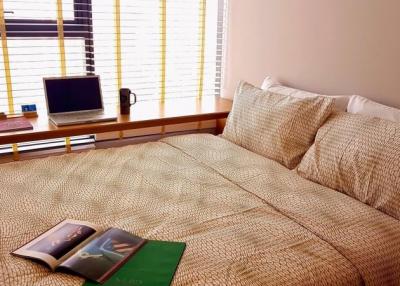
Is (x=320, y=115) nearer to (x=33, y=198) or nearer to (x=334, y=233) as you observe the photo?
(x=334, y=233)

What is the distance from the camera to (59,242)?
124 centimetres

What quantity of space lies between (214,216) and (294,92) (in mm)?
1087

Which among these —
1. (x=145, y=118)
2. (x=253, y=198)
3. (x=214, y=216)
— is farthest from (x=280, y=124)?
(x=145, y=118)

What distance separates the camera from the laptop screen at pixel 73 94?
2.35m

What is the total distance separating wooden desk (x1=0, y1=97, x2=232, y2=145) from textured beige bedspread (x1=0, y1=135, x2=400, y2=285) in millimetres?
244

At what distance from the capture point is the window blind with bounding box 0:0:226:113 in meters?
2.45

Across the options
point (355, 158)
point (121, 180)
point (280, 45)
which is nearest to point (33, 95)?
point (121, 180)

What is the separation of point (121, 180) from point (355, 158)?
1007 millimetres

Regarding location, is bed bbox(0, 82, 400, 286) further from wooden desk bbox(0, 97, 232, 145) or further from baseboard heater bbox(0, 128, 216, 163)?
baseboard heater bbox(0, 128, 216, 163)

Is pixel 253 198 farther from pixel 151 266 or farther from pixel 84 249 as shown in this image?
pixel 84 249

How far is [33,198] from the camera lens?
153 centimetres

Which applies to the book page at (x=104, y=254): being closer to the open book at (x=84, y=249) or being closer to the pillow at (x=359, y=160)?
the open book at (x=84, y=249)

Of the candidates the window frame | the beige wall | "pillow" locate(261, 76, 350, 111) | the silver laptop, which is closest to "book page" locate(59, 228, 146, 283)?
the silver laptop

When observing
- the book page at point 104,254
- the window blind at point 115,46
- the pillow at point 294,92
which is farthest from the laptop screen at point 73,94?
the book page at point 104,254
